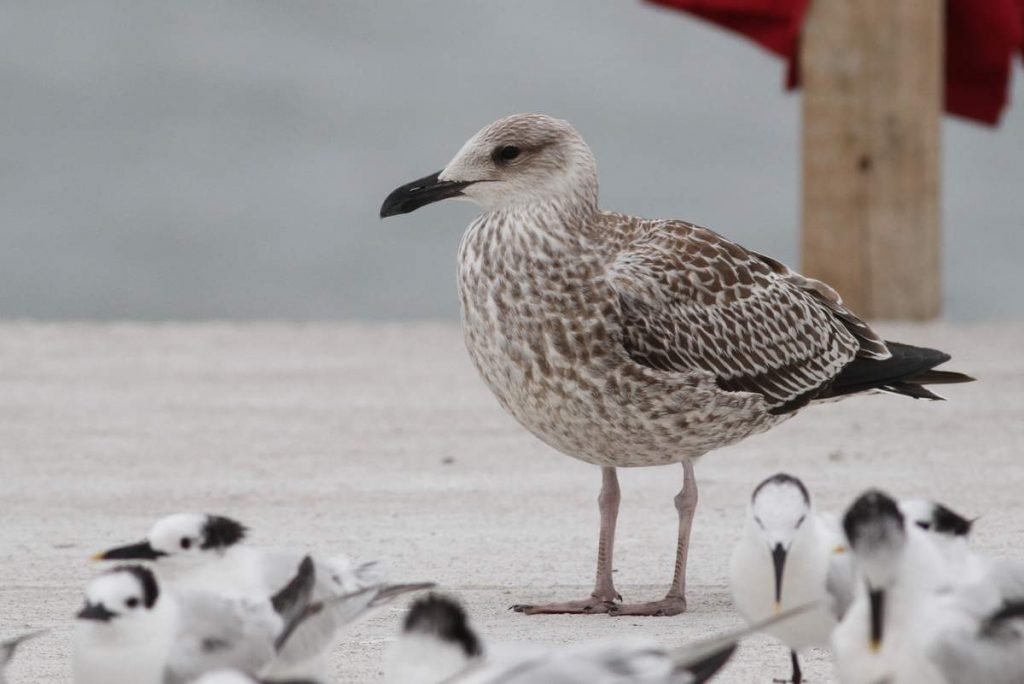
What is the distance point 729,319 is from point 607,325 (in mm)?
547

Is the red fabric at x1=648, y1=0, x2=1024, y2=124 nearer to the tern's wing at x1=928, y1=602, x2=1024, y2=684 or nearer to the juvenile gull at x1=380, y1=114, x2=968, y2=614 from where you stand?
the juvenile gull at x1=380, y1=114, x2=968, y2=614

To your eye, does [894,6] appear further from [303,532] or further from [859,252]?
[303,532]

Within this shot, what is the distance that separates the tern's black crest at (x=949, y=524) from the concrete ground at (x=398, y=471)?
1.66ft

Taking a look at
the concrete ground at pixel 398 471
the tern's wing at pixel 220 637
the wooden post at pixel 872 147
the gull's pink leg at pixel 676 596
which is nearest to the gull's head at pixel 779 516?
the concrete ground at pixel 398 471

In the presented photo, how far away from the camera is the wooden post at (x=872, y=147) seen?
35.9 ft

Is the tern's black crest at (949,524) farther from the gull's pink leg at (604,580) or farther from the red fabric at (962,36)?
the red fabric at (962,36)

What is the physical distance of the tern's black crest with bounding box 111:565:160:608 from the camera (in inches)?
163

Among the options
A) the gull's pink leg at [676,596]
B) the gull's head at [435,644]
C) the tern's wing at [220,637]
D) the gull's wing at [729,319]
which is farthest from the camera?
the gull's wing at [729,319]

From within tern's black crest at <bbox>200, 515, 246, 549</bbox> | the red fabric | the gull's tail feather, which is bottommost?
tern's black crest at <bbox>200, 515, 246, 549</bbox>

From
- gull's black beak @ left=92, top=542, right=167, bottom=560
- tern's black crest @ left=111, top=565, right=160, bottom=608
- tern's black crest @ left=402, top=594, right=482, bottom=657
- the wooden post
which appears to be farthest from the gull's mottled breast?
the wooden post

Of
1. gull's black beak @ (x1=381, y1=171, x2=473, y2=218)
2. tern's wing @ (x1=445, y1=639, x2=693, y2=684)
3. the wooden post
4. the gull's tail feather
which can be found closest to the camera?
tern's wing @ (x1=445, y1=639, x2=693, y2=684)

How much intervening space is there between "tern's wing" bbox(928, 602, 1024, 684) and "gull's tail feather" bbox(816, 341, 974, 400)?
2.18 meters

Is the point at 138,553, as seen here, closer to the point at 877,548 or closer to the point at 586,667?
the point at 586,667

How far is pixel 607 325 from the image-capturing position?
558 cm
